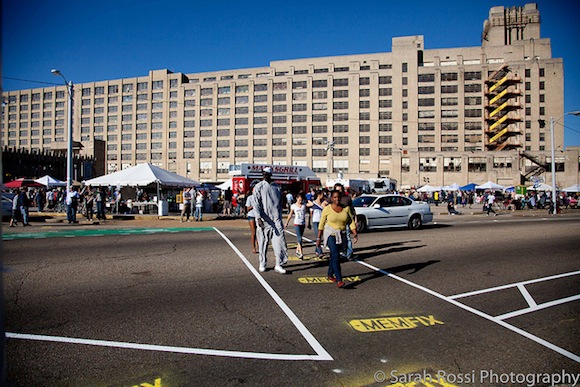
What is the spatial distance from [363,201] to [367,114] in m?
71.4

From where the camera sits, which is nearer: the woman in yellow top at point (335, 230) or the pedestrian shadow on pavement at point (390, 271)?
the woman in yellow top at point (335, 230)

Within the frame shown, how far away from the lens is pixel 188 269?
7.97m

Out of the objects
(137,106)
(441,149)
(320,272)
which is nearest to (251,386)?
(320,272)

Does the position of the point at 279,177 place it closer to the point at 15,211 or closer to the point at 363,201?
the point at 363,201

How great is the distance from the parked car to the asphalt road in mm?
5768

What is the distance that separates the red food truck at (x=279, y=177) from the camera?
26.9 meters

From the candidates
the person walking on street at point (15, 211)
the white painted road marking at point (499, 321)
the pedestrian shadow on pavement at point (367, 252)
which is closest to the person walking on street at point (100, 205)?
the person walking on street at point (15, 211)

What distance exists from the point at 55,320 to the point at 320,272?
472 centimetres

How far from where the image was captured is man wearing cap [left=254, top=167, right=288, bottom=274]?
7.65 meters

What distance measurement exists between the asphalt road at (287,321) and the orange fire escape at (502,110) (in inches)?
3127

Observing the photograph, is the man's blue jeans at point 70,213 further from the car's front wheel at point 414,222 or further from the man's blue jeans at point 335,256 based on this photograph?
the man's blue jeans at point 335,256

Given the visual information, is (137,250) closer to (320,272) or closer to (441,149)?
(320,272)

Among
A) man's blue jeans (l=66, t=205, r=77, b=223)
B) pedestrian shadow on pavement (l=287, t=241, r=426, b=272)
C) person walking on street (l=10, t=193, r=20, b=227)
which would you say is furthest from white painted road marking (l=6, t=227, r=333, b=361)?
man's blue jeans (l=66, t=205, r=77, b=223)

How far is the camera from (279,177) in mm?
29047
